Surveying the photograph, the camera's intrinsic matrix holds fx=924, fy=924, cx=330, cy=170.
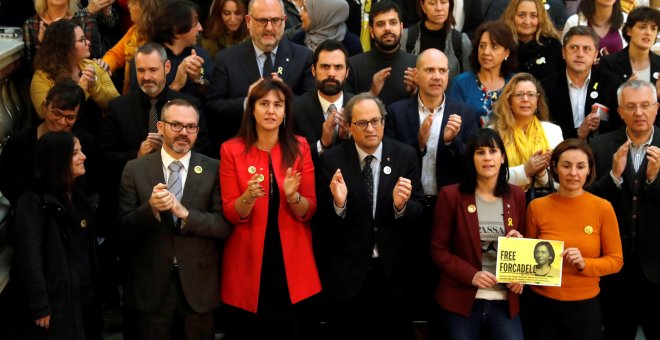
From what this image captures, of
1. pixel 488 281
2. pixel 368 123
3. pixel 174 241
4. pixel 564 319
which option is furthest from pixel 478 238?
pixel 174 241

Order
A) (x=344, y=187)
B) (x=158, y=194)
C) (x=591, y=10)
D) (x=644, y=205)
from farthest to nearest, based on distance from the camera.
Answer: (x=591, y=10) → (x=644, y=205) → (x=344, y=187) → (x=158, y=194)

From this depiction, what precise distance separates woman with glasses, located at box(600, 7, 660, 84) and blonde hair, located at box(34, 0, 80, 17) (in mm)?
4219

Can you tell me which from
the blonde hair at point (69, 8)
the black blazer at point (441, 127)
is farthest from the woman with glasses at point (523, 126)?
the blonde hair at point (69, 8)

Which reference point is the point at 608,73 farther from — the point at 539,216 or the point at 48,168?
the point at 48,168

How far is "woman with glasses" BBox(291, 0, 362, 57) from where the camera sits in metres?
7.53

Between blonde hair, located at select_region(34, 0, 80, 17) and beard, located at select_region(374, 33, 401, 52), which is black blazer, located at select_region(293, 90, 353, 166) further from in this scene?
blonde hair, located at select_region(34, 0, 80, 17)

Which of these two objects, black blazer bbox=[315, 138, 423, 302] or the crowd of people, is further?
black blazer bbox=[315, 138, 423, 302]

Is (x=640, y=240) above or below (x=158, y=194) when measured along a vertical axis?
below

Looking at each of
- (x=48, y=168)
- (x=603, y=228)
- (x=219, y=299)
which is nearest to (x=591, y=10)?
(x=603, y=228)

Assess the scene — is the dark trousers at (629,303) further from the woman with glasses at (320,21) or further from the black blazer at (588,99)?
the woman with glasses at (320,21)

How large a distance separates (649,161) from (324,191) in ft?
6.91

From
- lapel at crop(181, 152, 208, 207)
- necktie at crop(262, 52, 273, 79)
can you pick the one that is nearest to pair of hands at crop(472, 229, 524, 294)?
lapel at crop(181, 152, 208, 207)

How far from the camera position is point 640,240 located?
19.9 ft

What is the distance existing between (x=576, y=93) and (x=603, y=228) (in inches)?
64.8
